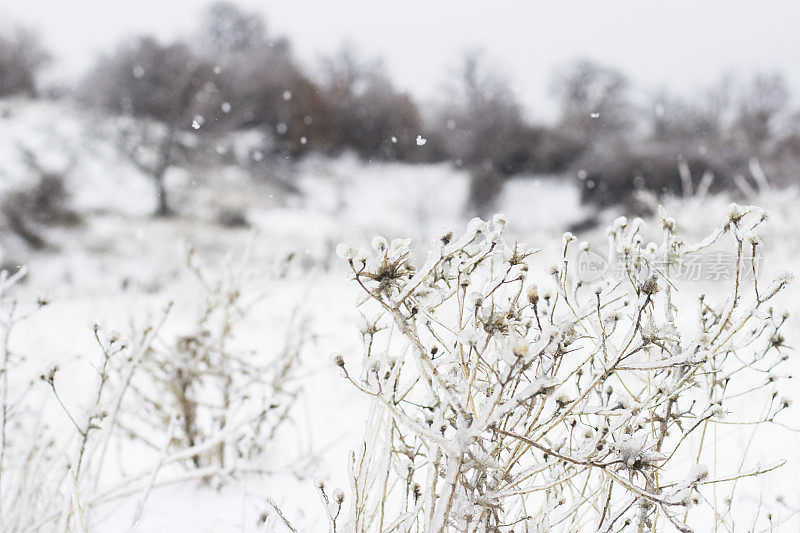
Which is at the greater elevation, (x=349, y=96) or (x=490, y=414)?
(x=349, y=96)

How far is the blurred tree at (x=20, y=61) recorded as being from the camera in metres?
13.6

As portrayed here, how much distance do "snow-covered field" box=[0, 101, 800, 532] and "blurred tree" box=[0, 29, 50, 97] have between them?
0.68 metres

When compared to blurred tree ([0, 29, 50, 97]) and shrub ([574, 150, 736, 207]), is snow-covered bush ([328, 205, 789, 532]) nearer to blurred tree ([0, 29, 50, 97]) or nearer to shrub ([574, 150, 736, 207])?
shrub ([574, 150, 736, 207])

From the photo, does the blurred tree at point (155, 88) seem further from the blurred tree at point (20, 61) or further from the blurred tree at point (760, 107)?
the blurred tree at point (760, 107)

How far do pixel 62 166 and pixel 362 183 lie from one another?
7.46 metres

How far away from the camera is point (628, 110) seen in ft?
53.3

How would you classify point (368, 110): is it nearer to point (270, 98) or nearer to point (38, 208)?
point (270, 98)

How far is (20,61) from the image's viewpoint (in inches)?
550

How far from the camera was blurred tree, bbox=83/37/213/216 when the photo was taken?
12625 millimetres

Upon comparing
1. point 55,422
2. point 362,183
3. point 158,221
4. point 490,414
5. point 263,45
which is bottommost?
point 490,414

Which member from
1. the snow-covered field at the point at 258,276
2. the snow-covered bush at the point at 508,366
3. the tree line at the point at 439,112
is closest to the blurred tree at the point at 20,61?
the tree line at the point at 439,112

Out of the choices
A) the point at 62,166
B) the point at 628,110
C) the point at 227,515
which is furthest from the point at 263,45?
the point at 227,515

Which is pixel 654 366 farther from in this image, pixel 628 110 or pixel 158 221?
pixel 628 110

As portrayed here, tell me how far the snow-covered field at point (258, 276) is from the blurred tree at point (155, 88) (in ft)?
1.82
